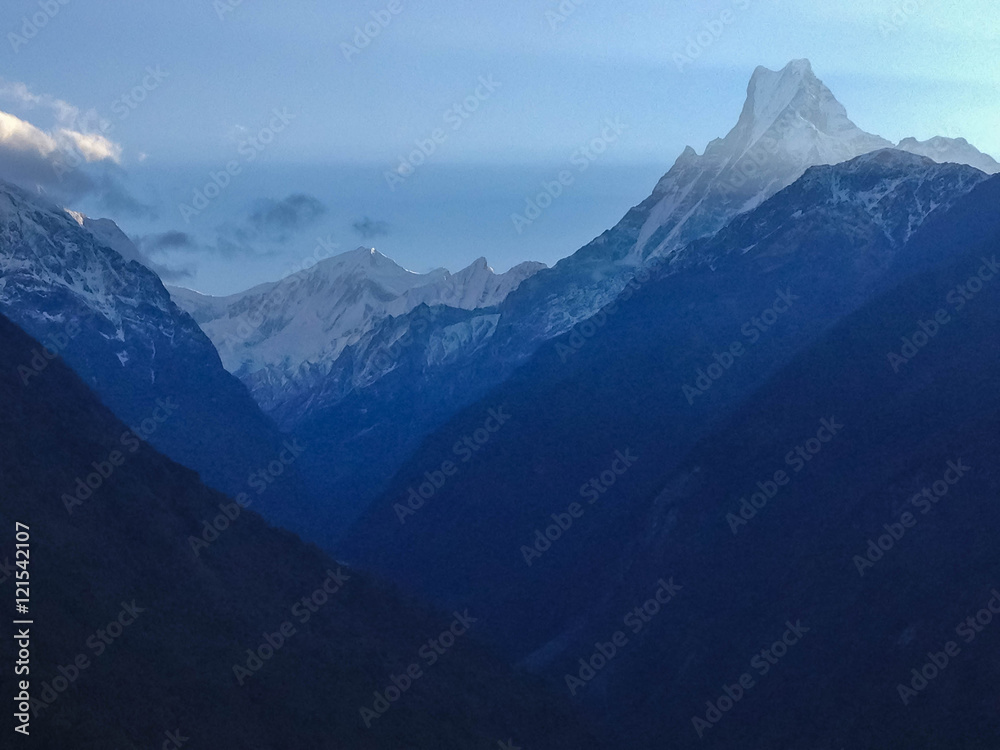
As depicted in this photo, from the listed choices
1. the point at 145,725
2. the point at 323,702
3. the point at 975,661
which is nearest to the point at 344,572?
the point at 323,702

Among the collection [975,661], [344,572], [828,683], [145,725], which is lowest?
[145,725]

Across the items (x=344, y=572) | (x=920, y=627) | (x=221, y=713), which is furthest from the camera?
(x=344, y=572)

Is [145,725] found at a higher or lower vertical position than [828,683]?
lower

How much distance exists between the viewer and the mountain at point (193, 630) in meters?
126

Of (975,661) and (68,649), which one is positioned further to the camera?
(975,661)

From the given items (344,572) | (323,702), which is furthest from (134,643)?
(344,572)

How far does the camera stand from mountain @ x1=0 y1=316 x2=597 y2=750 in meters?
126

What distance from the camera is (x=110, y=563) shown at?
484ft

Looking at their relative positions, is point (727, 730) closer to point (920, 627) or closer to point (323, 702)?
point (920, 627)

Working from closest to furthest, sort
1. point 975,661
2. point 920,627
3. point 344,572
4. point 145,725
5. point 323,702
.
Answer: point 145,725
point 323,702
point 975,661
point 920,627
point 344,572

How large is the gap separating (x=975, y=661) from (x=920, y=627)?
15.8 m

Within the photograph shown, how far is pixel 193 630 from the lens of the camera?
14525 cm

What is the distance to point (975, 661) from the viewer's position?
163 m

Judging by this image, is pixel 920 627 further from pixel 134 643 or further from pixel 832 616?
pixel 134 643
